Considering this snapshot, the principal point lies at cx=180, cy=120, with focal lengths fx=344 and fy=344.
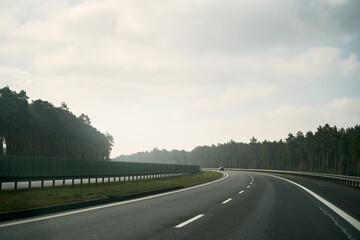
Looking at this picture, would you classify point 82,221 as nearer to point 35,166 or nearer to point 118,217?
point 118,217

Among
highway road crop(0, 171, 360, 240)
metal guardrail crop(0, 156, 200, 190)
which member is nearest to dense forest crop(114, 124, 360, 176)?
metal guardrail crop(0, 156, 200, 190)

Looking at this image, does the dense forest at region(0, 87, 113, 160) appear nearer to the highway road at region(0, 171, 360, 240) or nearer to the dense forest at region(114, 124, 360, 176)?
the highway road at region(0, 171, 360, 240)

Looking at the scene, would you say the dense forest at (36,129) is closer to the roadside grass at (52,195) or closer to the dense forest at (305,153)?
the roadside grass at (52,195)

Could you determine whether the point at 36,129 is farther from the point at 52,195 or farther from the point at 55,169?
the point at 52,195

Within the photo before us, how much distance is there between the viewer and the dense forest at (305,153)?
100375 millimetres

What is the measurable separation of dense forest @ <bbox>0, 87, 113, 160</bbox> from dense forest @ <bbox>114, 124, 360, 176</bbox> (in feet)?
215

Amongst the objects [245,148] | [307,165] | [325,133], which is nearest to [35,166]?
[325,133]

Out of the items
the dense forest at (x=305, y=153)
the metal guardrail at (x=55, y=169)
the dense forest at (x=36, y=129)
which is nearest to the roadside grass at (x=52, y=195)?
the metal guardrail at (x=55, y=169)

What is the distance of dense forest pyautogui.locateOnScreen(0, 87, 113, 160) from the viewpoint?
55781 mm

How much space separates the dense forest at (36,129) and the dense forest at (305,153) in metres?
65.5

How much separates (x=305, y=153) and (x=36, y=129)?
99907 millimetres

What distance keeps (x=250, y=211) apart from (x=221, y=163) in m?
183

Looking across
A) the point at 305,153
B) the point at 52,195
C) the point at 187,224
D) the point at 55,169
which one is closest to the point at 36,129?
the point at 55,169

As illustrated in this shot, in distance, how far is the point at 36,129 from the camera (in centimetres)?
6706
